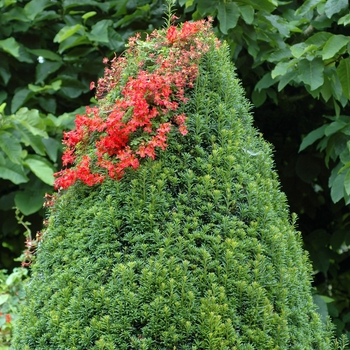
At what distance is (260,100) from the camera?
3721 mm

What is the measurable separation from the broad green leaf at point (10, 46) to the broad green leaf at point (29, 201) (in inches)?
40.8

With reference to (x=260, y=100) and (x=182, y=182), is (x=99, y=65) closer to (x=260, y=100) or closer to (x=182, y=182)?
(x=260, y=100)

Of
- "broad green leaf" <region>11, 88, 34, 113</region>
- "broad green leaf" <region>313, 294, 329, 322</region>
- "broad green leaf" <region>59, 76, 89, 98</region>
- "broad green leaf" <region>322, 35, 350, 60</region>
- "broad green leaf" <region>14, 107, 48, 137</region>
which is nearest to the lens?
"broad green leaf" <region>322, 35, 350, 60</region>

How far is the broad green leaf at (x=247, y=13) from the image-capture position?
324cm

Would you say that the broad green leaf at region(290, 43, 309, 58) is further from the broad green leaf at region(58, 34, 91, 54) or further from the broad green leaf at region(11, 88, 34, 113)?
the broad green leaf at region(11, 88, 34, 113)

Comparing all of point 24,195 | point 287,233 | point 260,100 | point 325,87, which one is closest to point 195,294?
point 287,233

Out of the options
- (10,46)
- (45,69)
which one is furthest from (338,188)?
(10,46)

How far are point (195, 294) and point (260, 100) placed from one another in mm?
2214

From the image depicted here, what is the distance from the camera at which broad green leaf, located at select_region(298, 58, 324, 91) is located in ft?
9.73

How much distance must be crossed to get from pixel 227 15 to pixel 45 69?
1.73 metres

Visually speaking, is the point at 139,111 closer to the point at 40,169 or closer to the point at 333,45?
the point at 333,45

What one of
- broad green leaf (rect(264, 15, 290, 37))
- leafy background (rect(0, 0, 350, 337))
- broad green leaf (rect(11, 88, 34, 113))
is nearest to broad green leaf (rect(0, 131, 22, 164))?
leafy background (rect(0, 0, 350, 337))

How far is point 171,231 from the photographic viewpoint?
1.81m

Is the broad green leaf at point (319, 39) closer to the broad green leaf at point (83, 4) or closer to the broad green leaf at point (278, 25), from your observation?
the broad green leaf at point (278, 25)
